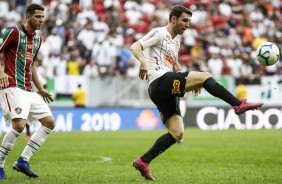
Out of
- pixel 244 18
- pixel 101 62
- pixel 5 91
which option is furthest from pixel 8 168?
pixel 244 18

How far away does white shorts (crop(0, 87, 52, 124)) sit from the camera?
9828mm

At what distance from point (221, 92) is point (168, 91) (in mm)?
880

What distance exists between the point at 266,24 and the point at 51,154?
18938 mm

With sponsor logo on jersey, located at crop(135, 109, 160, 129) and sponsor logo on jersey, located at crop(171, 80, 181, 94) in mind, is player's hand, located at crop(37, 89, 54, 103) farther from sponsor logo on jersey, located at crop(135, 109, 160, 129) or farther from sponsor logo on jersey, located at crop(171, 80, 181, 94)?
sponsor logo on jersey, located at crop(135, 109, 160, 129)

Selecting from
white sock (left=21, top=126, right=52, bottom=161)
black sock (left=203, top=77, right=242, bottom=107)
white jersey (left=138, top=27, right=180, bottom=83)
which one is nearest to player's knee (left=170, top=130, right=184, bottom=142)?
white jersey (left=138, top=27, right=180, bottom=83)

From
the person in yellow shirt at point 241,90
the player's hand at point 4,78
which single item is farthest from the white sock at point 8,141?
the person in yellow shirt at point 241,90

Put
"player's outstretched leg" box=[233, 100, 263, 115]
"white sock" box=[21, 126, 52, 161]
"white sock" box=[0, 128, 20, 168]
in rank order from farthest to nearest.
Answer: "white sock" box=[21, 126, 52, 161]
"white sock" box=[0, 128, 20, 168]
"player's outstretched leg" box=[233, 100, 263, 115]

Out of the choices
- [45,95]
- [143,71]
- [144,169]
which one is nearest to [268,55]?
[143,71]

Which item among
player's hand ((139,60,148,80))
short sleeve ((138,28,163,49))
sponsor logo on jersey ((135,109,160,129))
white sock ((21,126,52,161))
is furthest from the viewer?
sponsor logo on jersey ((135,109,160,129))

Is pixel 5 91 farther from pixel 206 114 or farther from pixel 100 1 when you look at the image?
pixel 100 1

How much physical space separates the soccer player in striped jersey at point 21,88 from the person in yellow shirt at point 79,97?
1564 cm

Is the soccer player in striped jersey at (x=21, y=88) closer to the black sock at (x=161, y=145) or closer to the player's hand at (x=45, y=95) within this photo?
the player's hand at (x=45, y=95)

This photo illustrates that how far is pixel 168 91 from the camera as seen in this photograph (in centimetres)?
948

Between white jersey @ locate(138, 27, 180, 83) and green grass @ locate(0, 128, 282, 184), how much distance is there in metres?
1.64
